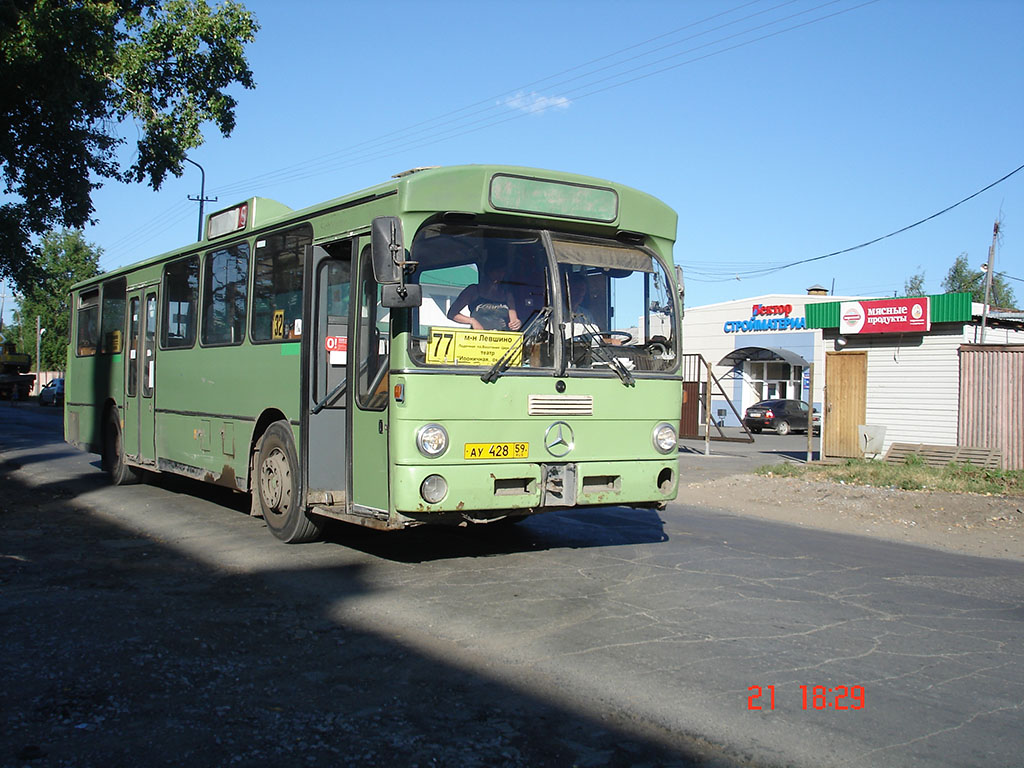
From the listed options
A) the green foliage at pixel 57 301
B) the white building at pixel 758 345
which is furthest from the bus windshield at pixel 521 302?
the green foliage at pixel 57 301

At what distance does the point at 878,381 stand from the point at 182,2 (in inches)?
729

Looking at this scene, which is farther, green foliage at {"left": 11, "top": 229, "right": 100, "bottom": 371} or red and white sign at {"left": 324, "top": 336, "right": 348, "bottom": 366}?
green foliage at {"left": 11, "top": 229, "right": 100, "bottom": 371}

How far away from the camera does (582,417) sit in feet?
24.7

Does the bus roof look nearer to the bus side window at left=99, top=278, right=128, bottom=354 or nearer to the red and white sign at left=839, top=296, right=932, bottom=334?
the bus side window at left=99, top=278, right=128, bottom=354

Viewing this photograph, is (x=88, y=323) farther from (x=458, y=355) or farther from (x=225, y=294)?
(x=458, y=355)

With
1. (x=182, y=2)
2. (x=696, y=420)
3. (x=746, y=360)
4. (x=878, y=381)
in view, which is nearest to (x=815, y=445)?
(x=696, y=420)

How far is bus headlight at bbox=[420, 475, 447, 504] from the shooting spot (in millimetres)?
6844

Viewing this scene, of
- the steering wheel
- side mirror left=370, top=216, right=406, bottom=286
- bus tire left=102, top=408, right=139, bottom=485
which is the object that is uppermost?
side mirror left=370, top=216, right=406, bottom=286

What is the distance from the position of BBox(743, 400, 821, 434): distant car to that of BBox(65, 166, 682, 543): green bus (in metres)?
32.2

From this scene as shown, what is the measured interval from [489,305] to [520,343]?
0.39m

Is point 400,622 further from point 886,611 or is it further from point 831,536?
point 831,536

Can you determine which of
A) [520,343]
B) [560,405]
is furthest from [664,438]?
[520,343]
